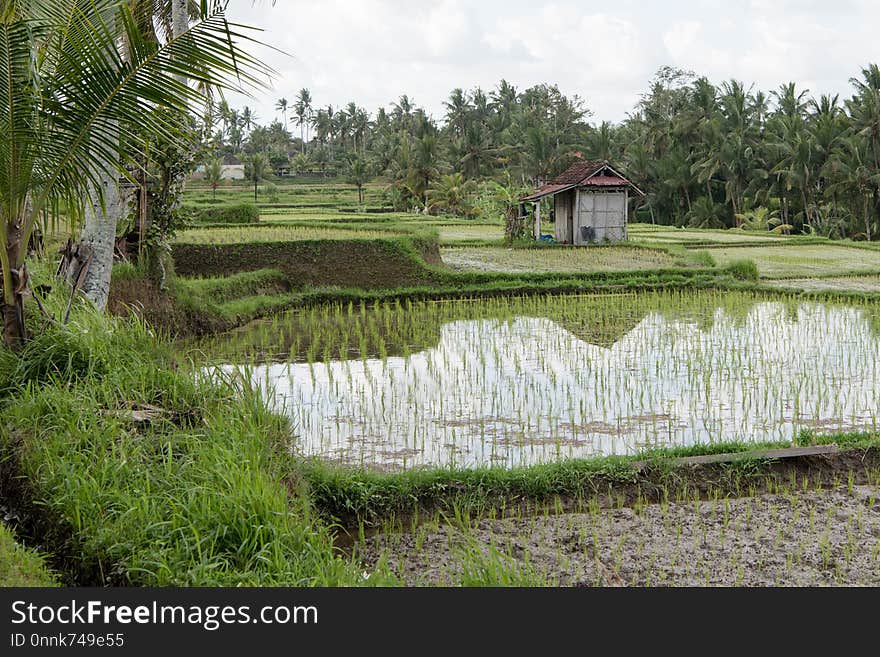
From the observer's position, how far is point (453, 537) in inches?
160

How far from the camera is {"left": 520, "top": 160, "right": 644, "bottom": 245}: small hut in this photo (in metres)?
20.2

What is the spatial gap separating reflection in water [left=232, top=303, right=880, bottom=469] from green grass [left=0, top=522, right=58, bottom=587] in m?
2.00

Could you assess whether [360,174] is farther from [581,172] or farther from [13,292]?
[13,292]

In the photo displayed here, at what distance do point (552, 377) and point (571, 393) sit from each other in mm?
564

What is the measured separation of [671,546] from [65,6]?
4.46 meters

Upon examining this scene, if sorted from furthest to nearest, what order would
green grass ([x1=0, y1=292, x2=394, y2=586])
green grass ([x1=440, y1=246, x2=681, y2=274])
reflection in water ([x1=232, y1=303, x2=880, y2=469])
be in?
green grass ([x1=440, y1=246, x2=681, y2=274]) → reflection in water ([x1=232, y1=303, x2=880, y2=469]) → green grass ([x1=0, y1=292, x2=394, y2=586])

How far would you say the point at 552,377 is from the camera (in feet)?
24.4

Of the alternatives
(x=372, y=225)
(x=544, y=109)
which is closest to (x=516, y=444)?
(x=372, y=225)

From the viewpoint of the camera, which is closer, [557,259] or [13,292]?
[13,292]

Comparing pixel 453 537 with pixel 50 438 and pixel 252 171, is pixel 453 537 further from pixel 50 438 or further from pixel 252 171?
pixel 252 171

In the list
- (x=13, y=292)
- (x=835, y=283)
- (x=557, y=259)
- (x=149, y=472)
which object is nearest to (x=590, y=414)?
(x=149, y=472)

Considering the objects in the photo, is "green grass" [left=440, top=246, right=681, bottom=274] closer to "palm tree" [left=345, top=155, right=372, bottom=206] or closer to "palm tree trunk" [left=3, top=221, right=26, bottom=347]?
"palm tree trunk" [left=3, top=221, right=26, bottom=347]

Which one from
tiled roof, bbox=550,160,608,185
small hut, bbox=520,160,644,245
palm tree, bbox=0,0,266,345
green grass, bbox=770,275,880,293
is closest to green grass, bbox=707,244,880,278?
green grass, bbox=770,275,880,293

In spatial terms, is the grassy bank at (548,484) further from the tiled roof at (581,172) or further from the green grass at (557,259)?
the tiled roof at (581,172)
